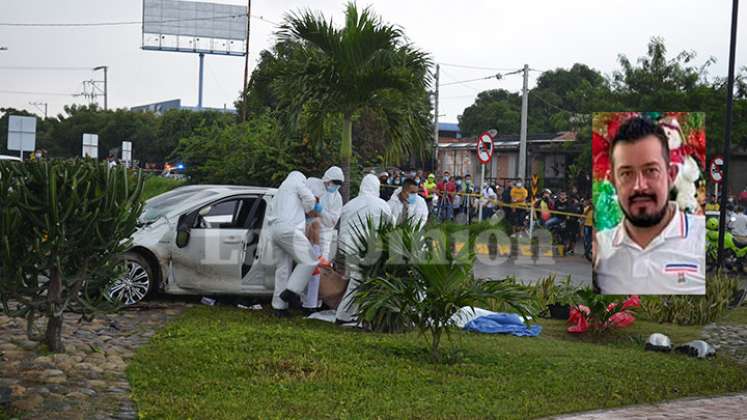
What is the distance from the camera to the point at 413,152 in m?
15.5

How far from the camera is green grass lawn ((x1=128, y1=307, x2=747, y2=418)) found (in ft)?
23.5

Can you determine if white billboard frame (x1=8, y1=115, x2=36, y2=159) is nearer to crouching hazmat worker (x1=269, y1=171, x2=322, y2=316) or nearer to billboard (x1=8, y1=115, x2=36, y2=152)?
billboard (x1=8, y1=115, x2=36, y2=152)

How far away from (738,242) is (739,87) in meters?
13.2

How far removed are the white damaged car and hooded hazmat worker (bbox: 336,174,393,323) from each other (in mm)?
1010

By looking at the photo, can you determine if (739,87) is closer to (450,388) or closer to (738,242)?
(738,242)

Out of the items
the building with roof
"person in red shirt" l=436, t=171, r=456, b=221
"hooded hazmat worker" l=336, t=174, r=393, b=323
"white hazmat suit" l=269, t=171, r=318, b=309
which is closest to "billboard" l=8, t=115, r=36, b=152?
"person in red shirt" l=436, t=171, r=456, b=221

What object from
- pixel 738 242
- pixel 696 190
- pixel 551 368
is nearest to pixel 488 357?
pixel 551 368

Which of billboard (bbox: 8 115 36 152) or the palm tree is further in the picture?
billboard (bbox: 8 115 36 152)

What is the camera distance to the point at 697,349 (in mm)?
10414

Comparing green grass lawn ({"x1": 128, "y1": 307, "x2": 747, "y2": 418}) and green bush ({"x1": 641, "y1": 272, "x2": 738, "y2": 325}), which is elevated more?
green bush ({"x1": 641, "y1": 272, "x2": 738, "y2": 325})

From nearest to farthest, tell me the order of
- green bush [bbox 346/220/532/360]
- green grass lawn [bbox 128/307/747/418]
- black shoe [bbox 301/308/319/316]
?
1. green grass lawn [bbox 128/307/747/418]
2. green bush [bbox 346/220/532/360]
3. black shoe [bbox 301/308/319/316]

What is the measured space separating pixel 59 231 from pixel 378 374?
113 inches

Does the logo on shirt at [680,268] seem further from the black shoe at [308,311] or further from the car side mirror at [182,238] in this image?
the car side mirror at [182,238]

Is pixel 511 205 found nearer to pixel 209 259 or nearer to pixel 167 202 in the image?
pixel 167 202
